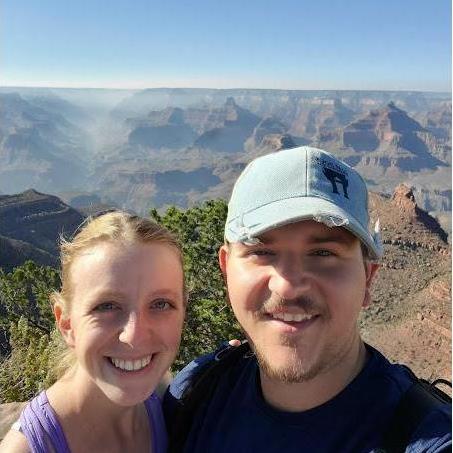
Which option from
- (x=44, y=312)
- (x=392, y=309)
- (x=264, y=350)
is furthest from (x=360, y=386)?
(x=392, y=309)

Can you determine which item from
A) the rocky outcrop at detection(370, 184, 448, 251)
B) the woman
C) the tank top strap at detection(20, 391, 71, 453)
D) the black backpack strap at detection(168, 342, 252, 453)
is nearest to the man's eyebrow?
the woman

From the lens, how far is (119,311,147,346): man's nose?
136 inches

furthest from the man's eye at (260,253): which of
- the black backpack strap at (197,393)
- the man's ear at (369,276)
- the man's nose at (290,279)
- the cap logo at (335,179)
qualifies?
the black backpack strap at (197,393)

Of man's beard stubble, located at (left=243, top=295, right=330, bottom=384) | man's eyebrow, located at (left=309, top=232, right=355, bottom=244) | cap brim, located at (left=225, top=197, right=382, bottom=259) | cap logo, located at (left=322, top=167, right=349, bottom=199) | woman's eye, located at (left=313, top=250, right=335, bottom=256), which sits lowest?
man's beard stubble, located at (left=243, top=295, right=330, bottom=384)

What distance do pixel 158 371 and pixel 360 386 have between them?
1.41m

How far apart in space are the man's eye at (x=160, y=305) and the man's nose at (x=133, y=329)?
0.48 feet

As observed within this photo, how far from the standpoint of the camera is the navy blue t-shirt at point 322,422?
9.39ft

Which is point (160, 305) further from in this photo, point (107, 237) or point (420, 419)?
point (420, 419)

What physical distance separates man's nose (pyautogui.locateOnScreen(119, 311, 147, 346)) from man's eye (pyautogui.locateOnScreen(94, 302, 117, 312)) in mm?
133

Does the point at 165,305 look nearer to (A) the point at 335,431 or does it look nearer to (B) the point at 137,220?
(B) the point at 137,220

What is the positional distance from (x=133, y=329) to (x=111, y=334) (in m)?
0.17

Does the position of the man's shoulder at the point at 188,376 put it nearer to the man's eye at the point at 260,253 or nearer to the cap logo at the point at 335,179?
the man's eye at the point at 260,253

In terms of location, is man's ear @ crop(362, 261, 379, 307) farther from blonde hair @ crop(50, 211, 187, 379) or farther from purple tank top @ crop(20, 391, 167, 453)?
purple tank top @ crop(20, 391, 167, 453)

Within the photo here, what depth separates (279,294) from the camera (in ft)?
10.2
